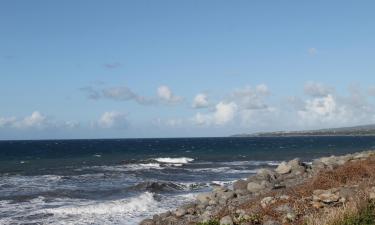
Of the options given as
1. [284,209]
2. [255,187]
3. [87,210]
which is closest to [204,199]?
[255,187]

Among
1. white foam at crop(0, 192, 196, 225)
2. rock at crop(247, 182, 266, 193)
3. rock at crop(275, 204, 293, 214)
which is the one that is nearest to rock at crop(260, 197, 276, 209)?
rock at crop(275, 204, 293, 214)

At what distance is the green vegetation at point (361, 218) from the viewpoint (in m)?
9.98

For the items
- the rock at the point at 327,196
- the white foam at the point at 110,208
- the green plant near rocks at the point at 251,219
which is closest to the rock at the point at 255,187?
the white foam at the point at 110,208

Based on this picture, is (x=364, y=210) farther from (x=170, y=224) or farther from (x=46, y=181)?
(x=46, y=181)

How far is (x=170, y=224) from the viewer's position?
16453mm

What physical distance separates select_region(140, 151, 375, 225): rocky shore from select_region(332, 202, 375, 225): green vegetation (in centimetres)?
17

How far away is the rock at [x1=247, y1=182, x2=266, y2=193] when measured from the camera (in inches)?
801

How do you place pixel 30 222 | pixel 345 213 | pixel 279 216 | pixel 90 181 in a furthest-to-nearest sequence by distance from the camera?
pixel 90 181
pixel 30 222
pixel 279 216
pixel 345 213

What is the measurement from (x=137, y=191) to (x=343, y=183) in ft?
51.3

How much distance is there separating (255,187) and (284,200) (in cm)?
638

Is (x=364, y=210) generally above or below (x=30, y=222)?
above

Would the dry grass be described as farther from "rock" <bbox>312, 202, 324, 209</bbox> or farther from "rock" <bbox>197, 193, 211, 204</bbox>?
"rock" <bbox>197, 193, 211, 204</bbox>

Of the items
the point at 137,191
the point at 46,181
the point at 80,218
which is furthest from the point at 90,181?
the point at 80,218

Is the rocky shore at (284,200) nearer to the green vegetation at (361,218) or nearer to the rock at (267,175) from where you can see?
the rock at (267,175)
